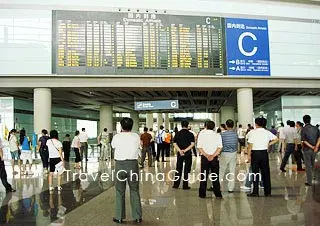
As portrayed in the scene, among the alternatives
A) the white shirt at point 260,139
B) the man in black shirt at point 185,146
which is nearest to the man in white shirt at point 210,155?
the white shirt at point 260,139

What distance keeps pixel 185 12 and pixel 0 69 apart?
8671 millimetres

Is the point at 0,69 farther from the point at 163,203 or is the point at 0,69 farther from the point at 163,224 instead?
the point at 163,224

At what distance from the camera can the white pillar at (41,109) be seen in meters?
15.9

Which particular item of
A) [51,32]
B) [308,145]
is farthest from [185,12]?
[308,145]

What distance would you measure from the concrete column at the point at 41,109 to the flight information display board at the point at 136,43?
4.38 feet

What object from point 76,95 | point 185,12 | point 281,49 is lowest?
point 76,95

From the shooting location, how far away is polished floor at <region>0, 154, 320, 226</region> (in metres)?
5.29

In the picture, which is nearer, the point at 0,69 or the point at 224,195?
the point at 224,195

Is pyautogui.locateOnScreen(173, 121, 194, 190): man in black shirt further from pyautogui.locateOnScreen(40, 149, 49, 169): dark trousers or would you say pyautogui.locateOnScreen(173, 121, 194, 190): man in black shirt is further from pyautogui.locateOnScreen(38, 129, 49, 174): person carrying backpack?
pyautogui.locateOnScreen(40, 149, 49, 169): dark trousers

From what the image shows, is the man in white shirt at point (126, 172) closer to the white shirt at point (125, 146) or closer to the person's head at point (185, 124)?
the white shirt at point (125, 146)

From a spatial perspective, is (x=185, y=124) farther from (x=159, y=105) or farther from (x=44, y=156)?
(x=159, y=105)

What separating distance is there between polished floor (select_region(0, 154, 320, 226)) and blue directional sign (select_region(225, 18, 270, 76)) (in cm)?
840

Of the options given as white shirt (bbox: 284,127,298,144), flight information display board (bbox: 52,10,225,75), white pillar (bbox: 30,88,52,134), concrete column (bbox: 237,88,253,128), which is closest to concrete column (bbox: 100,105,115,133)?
white pillar (bbox: 30,88,52,134)

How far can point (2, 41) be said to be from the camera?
15.3 metres
